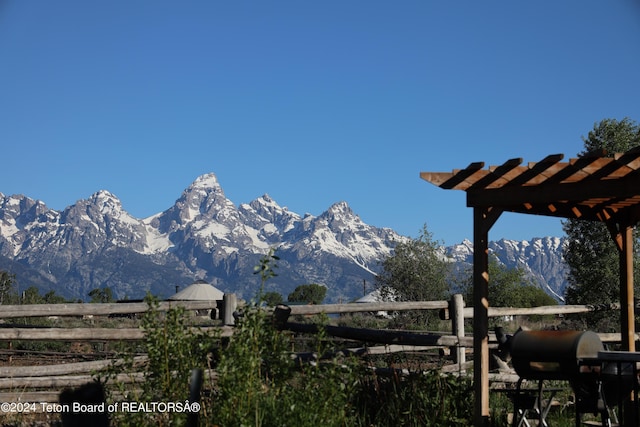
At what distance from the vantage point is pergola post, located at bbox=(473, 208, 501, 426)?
248 inches

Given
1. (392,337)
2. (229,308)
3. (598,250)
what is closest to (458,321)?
(392,337)

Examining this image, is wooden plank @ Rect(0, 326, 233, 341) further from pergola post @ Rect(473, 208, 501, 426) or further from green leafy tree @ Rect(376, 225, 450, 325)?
green leafy tree @ Rect(376, 225, 450, 325)

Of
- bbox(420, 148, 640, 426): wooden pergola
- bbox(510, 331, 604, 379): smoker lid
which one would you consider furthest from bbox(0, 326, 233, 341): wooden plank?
bbox(510, 331, 604, 379): smoker lid

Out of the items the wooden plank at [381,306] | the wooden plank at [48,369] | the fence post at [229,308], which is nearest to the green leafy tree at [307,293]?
the wooden plank at [381,306]

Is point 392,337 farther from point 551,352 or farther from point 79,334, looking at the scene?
point 79,334

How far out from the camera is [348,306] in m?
10.0

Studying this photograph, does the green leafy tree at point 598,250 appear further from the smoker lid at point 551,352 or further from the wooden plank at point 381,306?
the smoker lid at point 551,352

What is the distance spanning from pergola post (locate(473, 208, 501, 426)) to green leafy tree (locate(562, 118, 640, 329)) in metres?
20.6

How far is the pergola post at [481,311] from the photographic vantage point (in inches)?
248

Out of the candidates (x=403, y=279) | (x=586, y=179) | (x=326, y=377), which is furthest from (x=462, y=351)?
(x=403, y=279)

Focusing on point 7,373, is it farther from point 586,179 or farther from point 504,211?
point 586,179

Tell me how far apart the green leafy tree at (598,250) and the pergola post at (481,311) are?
67.6 ft

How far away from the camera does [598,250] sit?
26797mm

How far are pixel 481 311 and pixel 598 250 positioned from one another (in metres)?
22.0
